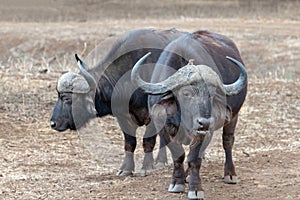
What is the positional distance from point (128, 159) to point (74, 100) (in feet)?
A: 3.50

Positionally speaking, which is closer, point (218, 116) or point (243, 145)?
point (218, 116)

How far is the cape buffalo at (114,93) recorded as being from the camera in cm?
917

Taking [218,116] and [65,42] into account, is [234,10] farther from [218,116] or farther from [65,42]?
[218,116]

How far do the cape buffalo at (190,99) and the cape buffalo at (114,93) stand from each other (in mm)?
1106

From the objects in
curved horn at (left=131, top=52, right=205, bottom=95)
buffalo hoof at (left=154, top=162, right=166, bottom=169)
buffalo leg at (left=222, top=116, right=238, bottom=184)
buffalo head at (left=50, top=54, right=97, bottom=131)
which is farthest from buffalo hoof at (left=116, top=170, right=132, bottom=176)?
curved horn at (left=131, top=52, right=205, bottom=95)

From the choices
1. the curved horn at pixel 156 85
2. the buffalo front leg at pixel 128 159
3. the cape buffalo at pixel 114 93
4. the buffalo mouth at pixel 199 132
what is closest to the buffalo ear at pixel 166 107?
the curved horn at pixel 156 85

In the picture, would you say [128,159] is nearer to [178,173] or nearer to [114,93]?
[114,93]

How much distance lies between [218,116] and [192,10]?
27.3 metres

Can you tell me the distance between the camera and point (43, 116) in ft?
40.5

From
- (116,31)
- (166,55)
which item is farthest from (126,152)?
(116,31)

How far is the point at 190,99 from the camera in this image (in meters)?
7.39

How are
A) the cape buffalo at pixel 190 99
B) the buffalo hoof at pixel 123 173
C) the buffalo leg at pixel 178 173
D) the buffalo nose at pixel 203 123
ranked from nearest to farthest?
the buffalo nose at pixel 203 123 < the cape buffalo at pixel 190 99 < the buffalo leg at pixel 178 173 < the buffalo hoof at pixel 123 173

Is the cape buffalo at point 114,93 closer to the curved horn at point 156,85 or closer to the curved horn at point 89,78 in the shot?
the curved horn at point 89,78

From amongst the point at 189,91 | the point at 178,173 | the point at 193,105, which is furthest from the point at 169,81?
the point at 178,173
